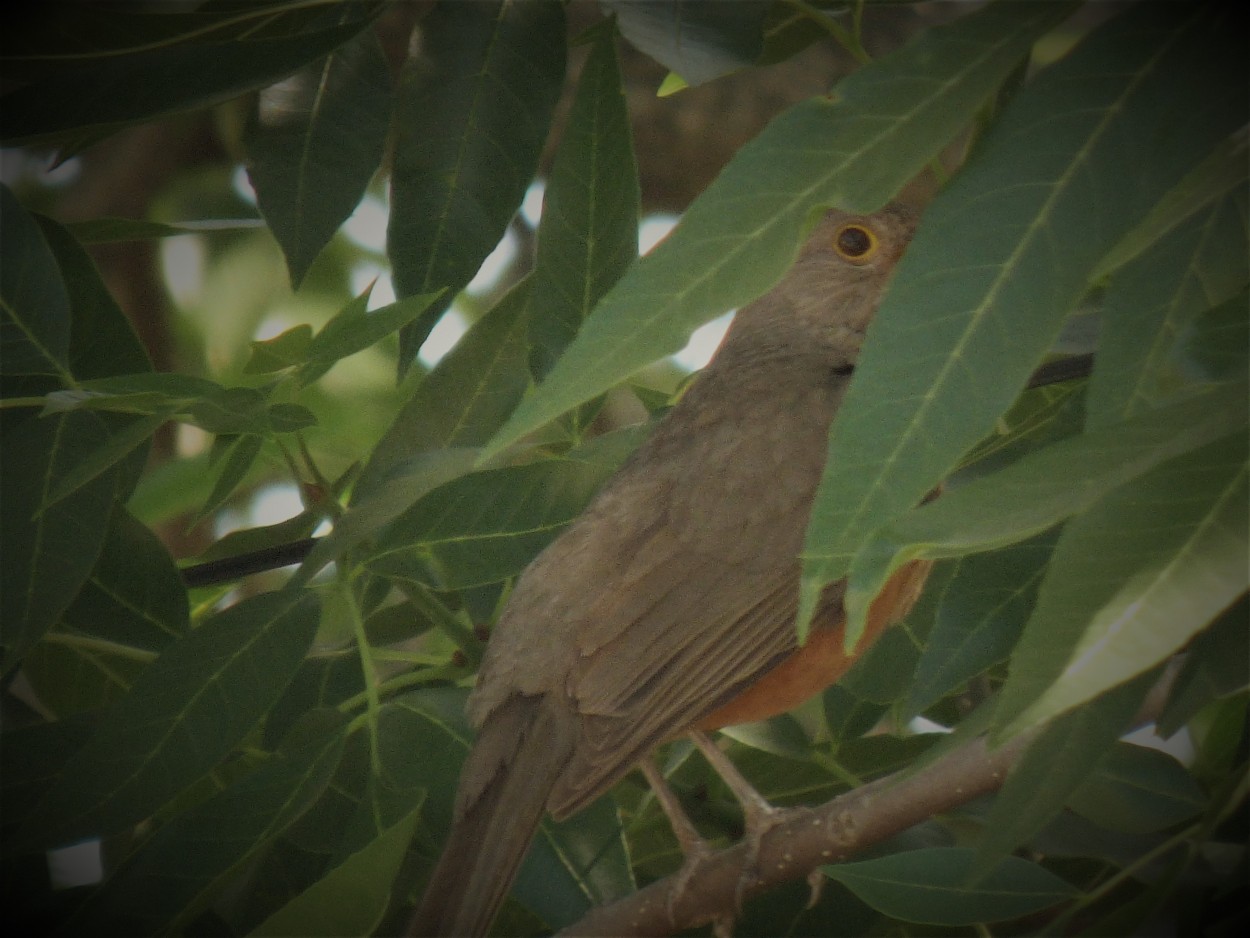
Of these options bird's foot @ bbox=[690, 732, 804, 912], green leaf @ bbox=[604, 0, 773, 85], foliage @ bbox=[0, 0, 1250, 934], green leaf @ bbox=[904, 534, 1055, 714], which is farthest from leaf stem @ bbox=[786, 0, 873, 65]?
bird's foot @ bbox=[690, 732, 804, 912]

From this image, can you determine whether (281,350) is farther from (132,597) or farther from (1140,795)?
(1140,795)

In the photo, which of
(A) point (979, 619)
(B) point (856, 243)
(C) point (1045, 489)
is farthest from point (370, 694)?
(B) point (856, 243)

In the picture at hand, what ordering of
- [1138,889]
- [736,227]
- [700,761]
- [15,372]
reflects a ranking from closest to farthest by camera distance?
[736,227] → [1138,889] → [15,372] → [700,761]

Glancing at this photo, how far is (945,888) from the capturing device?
7.73 feet

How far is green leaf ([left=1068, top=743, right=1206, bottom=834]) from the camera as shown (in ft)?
7.95

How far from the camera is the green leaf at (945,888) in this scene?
2350 mm

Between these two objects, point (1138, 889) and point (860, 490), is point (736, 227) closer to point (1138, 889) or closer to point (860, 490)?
point (860, 490)

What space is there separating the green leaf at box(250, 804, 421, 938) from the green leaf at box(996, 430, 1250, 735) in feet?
3.23

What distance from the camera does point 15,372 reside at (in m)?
2.91

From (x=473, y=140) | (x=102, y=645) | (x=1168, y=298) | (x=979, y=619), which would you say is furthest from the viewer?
(x=102, y=645)

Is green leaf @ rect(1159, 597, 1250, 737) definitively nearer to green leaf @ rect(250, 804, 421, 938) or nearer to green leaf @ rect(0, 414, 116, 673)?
green leaf @ rect(250, 804, 421, 938)

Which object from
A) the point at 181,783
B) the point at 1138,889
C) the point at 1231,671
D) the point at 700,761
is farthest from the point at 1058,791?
the point at 700,761

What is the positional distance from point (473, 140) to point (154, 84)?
0.61 meters

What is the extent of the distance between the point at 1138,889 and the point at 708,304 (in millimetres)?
1416
